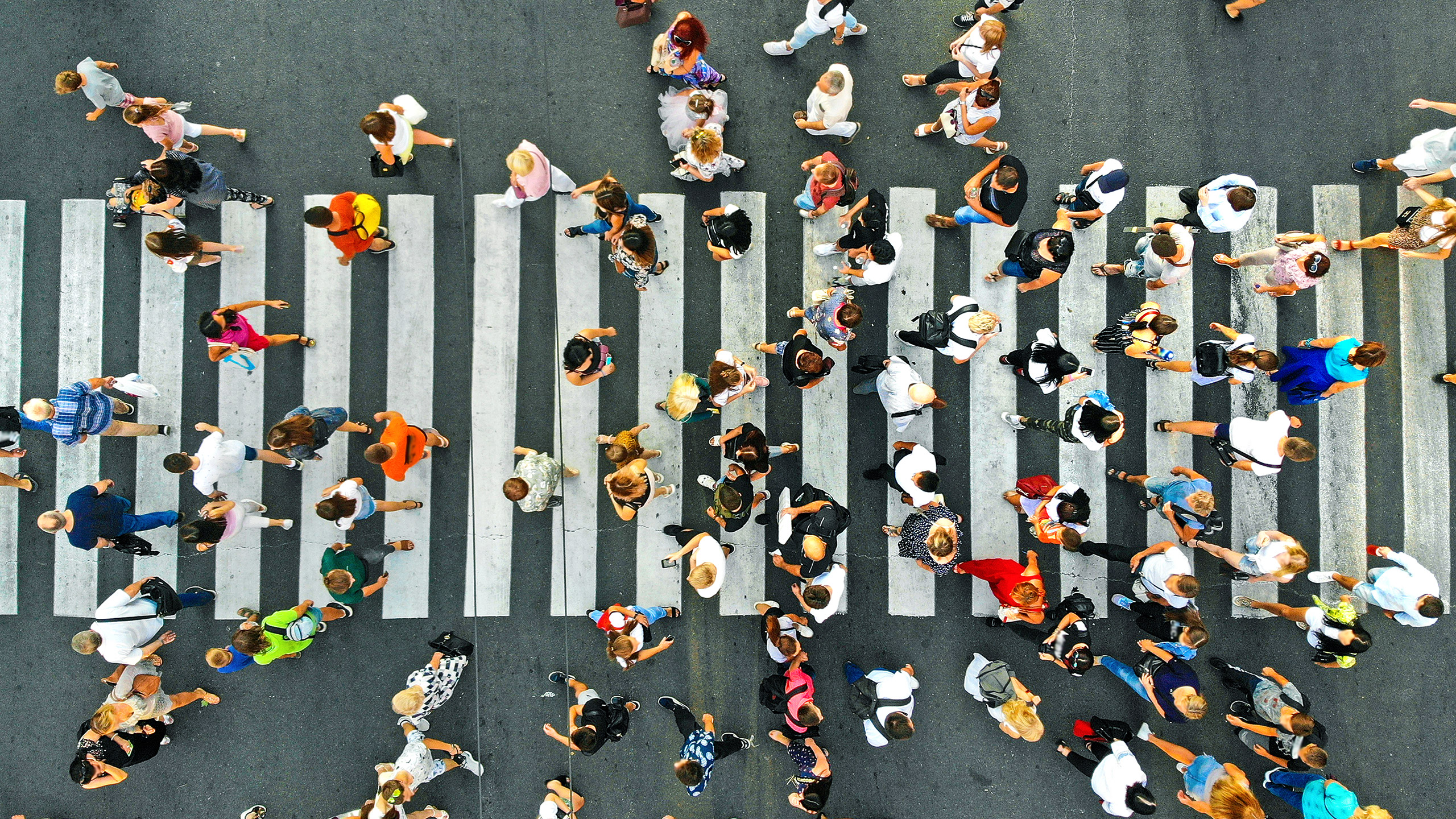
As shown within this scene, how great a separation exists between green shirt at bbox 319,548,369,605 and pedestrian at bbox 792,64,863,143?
539 cm

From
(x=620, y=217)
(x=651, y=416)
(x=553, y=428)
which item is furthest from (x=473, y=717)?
(x=620, y=217)

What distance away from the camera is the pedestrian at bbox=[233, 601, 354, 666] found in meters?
5.99

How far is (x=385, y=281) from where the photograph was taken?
714cm

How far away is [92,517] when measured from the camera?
6230 millimetres

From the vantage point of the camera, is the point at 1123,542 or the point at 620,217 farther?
the point at 1123,542

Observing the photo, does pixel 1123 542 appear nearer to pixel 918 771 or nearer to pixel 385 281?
pixel 918 771

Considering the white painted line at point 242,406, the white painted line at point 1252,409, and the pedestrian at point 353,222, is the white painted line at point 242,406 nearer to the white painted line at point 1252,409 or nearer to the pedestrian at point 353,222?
the pedestrian at point 353,222

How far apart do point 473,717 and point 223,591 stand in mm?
2848

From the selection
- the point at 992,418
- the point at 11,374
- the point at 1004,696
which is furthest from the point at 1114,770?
the point at 11,374

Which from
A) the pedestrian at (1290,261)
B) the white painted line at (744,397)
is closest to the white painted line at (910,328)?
the white painted line at (744,397)

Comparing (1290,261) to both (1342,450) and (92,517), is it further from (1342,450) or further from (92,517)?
(92,517)

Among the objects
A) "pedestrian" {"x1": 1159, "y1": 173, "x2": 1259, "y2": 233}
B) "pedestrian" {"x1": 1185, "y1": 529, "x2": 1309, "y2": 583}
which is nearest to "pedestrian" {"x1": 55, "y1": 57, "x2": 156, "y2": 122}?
"pedestrian" {"x1": 1159, "y1": 173, "x2": 1259, "y2": 233}

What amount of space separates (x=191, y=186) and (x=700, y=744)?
Result: 709 centimetres

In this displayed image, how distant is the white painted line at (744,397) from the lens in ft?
23.5
